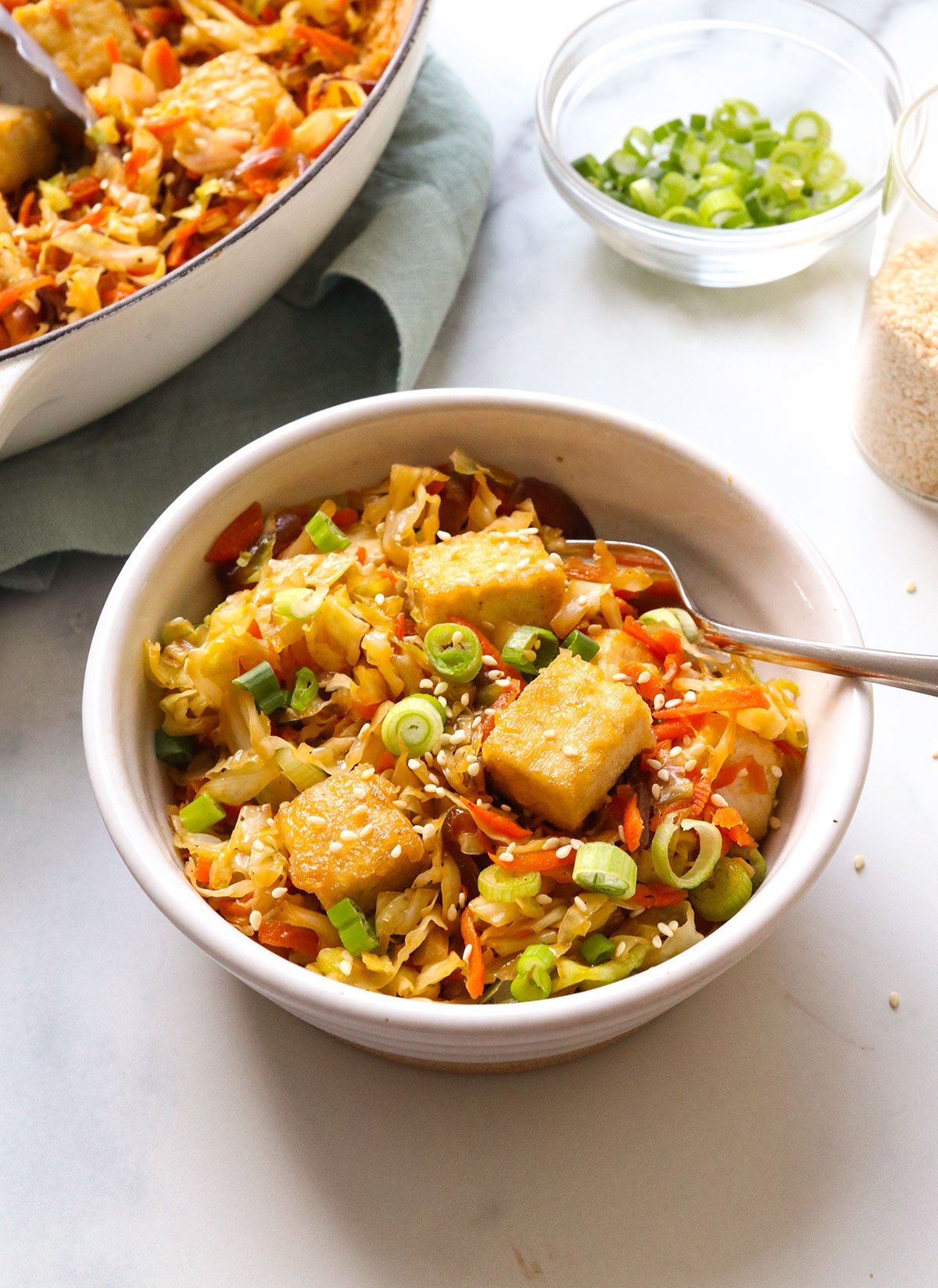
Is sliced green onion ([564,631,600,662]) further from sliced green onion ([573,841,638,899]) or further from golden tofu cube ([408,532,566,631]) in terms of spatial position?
sliced green onion ([573,841,638,899])

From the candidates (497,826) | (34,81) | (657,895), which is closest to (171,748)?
(497,826)

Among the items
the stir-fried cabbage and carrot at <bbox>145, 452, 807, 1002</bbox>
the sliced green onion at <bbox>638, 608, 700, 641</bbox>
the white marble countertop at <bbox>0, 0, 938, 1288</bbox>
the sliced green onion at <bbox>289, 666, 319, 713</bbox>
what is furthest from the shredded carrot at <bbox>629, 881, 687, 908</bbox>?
the sliced green onion at <bbox>289, 666, 319, 713</bbox>

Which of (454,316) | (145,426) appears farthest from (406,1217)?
(454,316)

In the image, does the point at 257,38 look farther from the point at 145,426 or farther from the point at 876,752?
the point at 876,752

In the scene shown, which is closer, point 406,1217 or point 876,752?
point 406,1217

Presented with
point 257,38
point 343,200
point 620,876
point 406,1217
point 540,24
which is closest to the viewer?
point 620,876

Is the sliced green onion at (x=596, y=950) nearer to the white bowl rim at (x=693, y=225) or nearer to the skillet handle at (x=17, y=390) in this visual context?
the skillet handle at (x=17, y=390)

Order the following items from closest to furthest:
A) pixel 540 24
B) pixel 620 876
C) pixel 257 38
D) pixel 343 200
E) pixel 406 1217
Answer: pixel 620 876, pixel 406 1217, pixel 343 200, pixel 257 38, pixel 540 24
